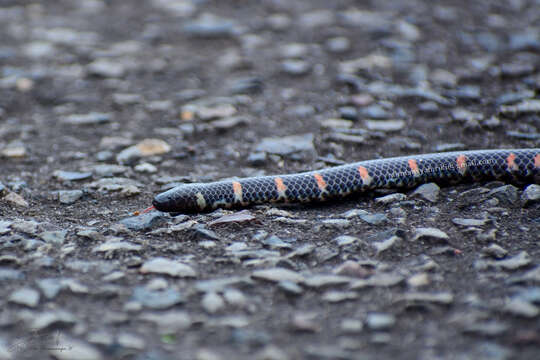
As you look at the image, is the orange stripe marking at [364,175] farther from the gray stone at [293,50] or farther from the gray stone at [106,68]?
the gray stone at [106,68]

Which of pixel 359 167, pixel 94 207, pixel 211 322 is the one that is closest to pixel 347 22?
pixel 359 167

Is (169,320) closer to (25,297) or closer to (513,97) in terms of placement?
(25,297)

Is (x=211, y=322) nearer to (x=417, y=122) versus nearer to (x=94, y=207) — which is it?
(x=94, y=207)

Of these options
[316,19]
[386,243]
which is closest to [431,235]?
[386,243]

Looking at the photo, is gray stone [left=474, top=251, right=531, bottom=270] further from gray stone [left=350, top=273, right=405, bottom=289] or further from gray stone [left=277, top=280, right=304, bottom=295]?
gray stone [left=277, top=280, right=304, bottom=295]

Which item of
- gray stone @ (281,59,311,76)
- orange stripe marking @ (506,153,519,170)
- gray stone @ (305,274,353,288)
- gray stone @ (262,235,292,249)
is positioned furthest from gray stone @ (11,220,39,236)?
gray stone @ (281,59,311,76)
